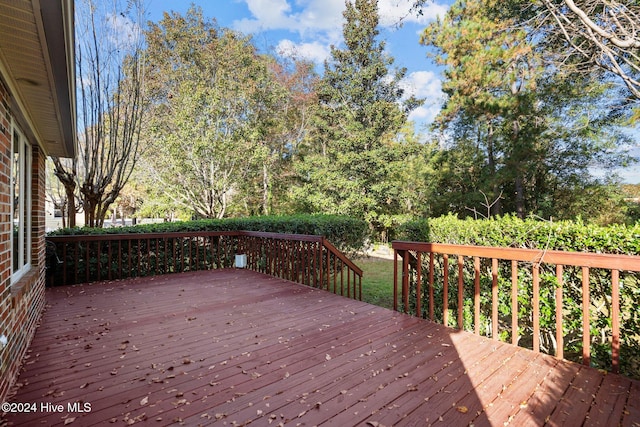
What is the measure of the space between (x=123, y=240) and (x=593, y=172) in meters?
13.8

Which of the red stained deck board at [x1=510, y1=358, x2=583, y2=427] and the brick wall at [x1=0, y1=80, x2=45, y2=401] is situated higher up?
the brick wall at [x1=0, y1=80, x2=45, y2=401]

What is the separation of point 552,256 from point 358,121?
12696mm

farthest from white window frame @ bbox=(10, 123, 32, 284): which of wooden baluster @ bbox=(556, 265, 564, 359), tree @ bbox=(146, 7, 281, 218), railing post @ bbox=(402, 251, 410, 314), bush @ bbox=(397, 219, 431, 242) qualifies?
tree @ bbox=(146, 7, 281, 218)

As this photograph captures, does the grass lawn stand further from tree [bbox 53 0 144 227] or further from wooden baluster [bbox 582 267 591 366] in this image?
tree [bbox 53 0 144 227]

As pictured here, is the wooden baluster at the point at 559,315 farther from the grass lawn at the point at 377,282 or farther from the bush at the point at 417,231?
the grass lawn at the point at 377,282

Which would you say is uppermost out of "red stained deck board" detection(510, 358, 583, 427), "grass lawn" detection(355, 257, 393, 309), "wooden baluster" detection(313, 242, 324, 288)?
"wooden baluster" detection(313, 242, 324, 288)

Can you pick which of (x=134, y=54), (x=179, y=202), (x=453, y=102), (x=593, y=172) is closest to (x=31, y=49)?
(x=134, y=54)

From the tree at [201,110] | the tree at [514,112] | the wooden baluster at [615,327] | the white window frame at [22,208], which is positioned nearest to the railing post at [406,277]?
the wooden baluster at [615,327]

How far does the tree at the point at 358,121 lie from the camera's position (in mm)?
13586

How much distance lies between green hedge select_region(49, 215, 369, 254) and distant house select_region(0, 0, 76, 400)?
7.02 feet

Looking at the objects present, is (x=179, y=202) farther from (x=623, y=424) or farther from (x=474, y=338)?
(x=623, y=424)

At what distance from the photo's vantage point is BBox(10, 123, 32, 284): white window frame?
8.35 ft

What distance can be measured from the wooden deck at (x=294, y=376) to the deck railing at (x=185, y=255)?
1504mm

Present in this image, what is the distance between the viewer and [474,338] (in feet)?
8.89
